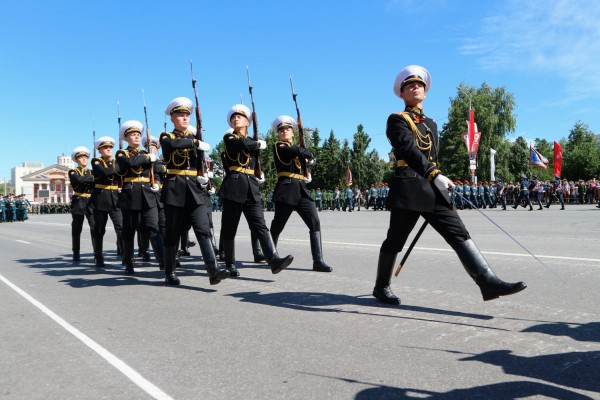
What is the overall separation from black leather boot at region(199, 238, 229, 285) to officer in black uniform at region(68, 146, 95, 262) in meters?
4.02

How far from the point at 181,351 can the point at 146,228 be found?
4.76 meters

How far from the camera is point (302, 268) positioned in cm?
851

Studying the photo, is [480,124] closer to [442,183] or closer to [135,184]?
[135,184]

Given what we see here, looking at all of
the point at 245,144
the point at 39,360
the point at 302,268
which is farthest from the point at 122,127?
the point at 39,360

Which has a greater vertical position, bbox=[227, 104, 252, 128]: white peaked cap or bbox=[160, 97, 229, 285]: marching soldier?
bbox=[227, 104, 252, 128]: white peaked cap

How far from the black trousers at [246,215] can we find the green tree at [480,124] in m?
57.2

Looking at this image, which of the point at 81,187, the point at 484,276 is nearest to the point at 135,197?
the point at 81,187

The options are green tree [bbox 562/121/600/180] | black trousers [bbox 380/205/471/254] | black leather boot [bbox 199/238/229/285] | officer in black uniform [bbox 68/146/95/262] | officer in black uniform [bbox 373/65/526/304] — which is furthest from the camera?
green tree [bbox 562/121/600/180]

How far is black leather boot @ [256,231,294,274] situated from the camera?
6.79m

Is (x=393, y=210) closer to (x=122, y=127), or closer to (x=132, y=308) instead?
(x=132, y=308)

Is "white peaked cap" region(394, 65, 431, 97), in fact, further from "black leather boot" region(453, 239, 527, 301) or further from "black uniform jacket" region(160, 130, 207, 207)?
"black uniform jacket" region(160, 130, 207, 207)

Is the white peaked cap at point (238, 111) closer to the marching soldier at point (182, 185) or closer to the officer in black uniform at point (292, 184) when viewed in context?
the marching soldier at point (182, 185)

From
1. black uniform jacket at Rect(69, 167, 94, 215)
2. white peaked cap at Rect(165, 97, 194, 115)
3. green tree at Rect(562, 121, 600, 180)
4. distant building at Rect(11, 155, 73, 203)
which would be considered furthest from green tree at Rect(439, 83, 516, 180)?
distant building at Rect(11, 155, 73, 203)

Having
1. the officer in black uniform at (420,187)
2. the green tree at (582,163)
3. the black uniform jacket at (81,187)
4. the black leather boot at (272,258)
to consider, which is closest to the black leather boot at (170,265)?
the black leather boot at (272,258)
